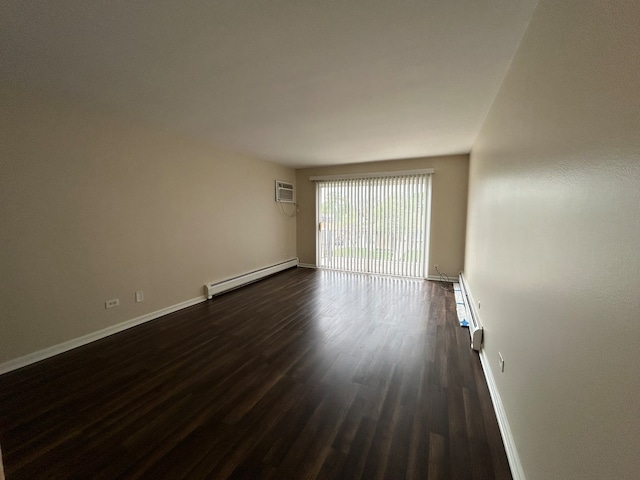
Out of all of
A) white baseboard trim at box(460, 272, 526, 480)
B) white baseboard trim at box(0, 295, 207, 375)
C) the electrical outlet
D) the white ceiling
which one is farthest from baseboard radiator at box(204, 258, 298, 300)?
white baseboard trim at box(460, 272, 526, 480)

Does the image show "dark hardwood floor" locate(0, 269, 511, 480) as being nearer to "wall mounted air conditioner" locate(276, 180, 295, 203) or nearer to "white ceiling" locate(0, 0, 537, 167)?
"white ceiling" locate(0, 0, 537, 167)

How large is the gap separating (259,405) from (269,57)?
2.46 m

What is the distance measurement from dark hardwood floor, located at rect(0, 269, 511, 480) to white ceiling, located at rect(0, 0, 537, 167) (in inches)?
96.1

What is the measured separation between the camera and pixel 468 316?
324 centimetres

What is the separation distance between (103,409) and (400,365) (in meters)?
2.34

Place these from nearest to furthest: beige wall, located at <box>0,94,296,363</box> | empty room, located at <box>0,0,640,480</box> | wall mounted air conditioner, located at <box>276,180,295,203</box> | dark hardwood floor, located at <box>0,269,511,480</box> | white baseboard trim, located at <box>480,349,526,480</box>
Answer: empty room, located at <box>0,0,640,480</box>, white baseboard trim, located at <box>480,349,526,480</box>, dark hardwood floor, located at <box>0,269,511,480</box>, beige wall, located at <box>0,94,296,363</box>, wall mounted air conditioner, located at <box>276,180,295,203</box>

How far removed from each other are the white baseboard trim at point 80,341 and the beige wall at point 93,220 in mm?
48

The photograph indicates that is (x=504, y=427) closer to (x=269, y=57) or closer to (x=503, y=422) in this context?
(x=503, y=422)

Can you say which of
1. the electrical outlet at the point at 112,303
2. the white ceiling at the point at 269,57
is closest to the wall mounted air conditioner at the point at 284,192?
the white ceiling at the point at 269,57

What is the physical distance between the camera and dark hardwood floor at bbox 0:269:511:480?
4.70 ft

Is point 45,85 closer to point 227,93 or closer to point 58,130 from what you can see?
point 58,130

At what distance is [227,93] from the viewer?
90.9 inches

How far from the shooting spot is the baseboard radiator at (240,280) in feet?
13.7

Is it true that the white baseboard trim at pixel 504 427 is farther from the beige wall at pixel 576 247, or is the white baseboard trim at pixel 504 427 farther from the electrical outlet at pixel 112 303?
the electrical outlet at pixel 112 303
